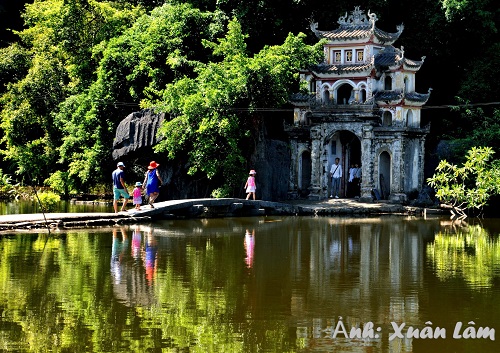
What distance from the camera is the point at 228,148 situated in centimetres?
3011

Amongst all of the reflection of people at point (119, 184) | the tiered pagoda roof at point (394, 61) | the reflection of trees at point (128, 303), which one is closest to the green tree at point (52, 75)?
the tiered pagoda roof at point (394, 61)

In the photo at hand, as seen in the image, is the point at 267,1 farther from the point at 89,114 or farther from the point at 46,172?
the point at 46,172

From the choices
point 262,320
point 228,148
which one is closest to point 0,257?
point 262,320

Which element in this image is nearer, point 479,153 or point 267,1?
point 479,153

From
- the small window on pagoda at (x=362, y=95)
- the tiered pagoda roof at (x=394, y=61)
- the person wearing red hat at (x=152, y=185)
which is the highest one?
the tiered pagoda roof at (x=394, y=61)

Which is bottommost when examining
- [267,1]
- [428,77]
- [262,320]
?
[262,320]

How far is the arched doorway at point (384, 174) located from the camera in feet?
106

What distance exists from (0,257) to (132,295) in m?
4.74

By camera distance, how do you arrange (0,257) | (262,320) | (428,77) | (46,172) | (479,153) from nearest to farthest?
(262,320), (0,257), (479,153), (428,77), (46,172)

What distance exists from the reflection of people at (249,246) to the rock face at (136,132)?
9384 millimetres

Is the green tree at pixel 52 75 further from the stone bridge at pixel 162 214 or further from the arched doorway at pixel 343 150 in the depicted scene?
the stone bridge at pixel 162 214

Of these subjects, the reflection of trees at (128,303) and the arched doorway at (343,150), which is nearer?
the reflection of trees at (128,303)

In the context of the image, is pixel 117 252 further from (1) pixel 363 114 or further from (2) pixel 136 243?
(1) pixel 363 114

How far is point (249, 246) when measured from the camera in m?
19.9
